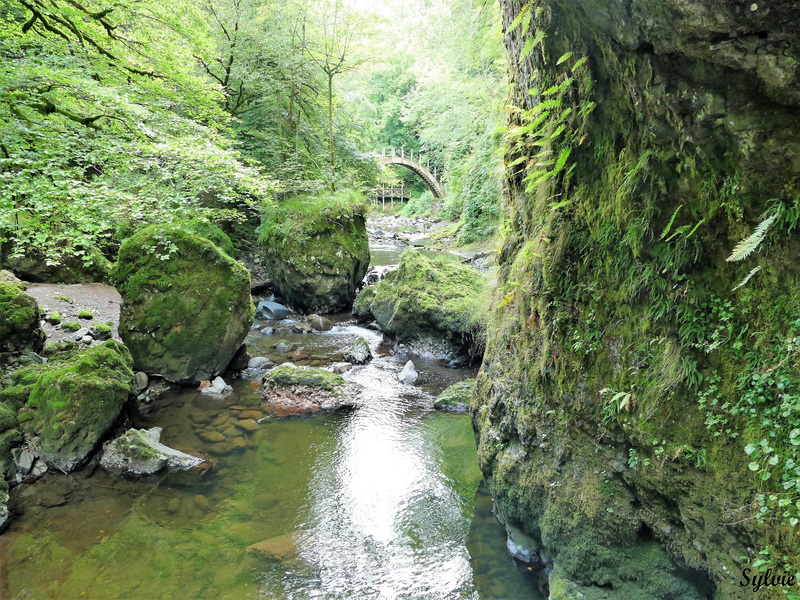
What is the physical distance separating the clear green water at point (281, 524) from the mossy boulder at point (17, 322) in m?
2.46

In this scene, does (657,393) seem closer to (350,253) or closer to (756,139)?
(756,139)

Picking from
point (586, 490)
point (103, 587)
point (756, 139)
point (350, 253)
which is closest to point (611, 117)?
point (756, 139)

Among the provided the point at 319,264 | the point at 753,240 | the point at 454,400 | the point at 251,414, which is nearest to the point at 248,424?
the point at 251,414

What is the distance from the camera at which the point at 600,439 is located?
3.86 m

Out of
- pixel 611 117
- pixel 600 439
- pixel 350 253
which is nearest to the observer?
pixel 611 117

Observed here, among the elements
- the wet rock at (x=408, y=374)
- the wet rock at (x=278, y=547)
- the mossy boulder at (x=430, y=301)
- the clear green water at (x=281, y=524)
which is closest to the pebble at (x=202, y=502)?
the clear green water at (x=281, y=524)

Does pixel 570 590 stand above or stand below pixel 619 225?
below

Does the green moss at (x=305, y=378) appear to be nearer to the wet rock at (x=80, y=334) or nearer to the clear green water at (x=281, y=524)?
the clear green water at (x=281, y=524)

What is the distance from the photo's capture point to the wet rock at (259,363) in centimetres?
1060

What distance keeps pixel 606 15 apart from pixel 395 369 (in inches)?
346

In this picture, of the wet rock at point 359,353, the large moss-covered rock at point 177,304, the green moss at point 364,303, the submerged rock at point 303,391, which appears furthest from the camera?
the green moss at point 364,303

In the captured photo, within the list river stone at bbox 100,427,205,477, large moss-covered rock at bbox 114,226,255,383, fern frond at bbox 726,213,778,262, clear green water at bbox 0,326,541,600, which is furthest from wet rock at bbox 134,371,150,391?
fern frond at bbox 726,213,778,262

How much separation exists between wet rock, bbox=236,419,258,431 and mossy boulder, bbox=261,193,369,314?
665cm

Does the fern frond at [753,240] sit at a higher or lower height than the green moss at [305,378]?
higher
